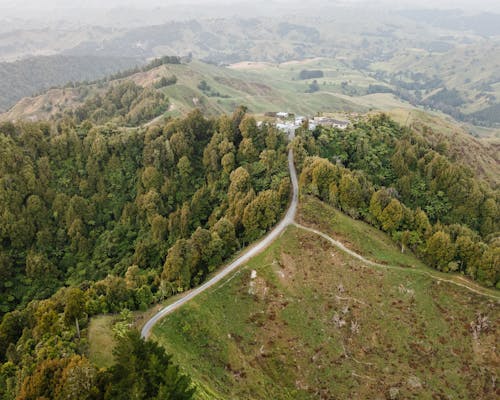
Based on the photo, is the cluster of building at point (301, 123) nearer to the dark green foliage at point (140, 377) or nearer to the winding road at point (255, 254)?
the winding road at point (255, 254)

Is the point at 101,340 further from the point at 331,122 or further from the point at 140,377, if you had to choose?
the point at 331,122

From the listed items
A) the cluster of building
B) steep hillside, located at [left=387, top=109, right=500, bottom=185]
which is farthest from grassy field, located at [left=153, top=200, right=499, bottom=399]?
steep hillside, located at [left=387, top=109, right=500, bottom=185]

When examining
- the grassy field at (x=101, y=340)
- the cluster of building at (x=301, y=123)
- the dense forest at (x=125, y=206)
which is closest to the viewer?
the grassy field at (x=101, y=340)

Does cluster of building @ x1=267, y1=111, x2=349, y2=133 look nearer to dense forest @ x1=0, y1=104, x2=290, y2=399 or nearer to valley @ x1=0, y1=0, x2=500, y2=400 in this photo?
valley @ x1=0, y1=0, x2=500, y2=400

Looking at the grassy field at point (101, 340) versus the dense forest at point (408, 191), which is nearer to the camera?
→ the grassy field at point (101, 340)

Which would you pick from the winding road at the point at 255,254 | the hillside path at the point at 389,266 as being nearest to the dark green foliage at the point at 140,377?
the winding road at the point at 255,254

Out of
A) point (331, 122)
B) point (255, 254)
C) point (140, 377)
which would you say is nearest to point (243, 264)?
point (255, 254)
